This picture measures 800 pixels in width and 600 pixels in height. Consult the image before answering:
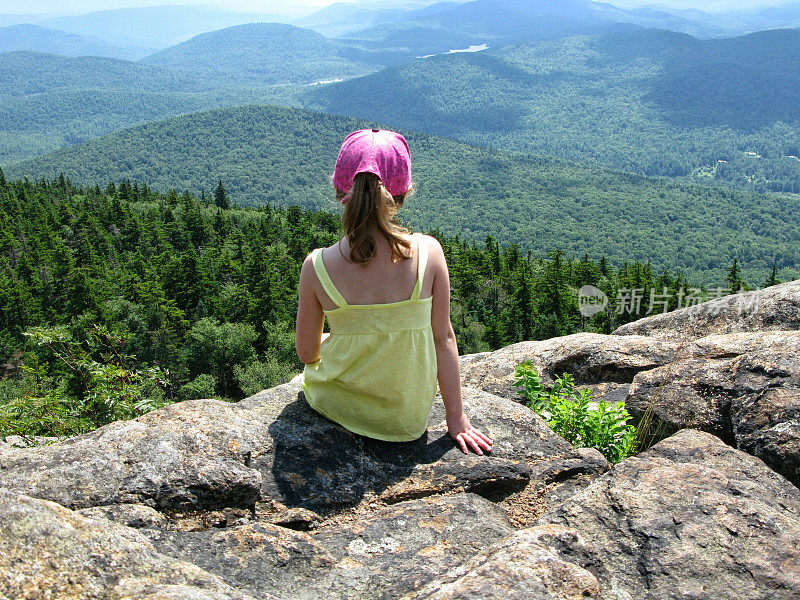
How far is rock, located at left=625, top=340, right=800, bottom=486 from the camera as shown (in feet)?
15.9

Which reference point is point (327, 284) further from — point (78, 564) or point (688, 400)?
point (688, 400)

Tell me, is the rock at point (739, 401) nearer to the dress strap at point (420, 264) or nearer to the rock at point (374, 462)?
the rock at point (374, 462)

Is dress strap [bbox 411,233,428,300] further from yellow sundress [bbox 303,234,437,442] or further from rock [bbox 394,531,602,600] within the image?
rock [bbox 394,531,602,600]

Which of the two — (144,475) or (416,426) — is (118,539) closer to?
(144,475)

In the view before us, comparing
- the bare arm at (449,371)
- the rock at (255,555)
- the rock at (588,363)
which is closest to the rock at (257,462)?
the bare arm at (449,371)

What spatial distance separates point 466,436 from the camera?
499cm

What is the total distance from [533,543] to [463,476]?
1.37 meters

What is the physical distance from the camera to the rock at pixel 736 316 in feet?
28.8

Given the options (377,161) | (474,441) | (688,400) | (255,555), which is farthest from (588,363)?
(255,555)

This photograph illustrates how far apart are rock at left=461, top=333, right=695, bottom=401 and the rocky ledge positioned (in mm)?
2237

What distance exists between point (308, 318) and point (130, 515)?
1.87 m

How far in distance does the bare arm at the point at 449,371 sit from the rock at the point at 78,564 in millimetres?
2255

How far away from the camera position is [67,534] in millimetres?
2820

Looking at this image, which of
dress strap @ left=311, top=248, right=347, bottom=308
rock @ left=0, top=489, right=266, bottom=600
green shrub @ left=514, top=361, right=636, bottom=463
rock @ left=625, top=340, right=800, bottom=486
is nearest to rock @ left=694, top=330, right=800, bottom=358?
rock @ left=625, top=340, right=800, bottom=486
